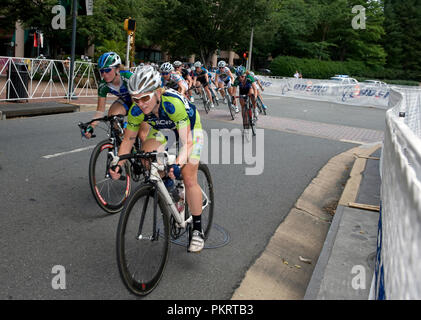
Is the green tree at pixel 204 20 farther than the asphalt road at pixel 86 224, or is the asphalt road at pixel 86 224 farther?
the green tree at pixel 204 20

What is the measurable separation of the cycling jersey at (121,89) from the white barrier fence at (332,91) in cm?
2418

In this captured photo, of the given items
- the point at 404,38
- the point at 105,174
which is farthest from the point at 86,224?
the point at 404,38

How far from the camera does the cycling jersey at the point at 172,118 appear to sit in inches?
141

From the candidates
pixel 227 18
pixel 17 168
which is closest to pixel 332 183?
pixel 17 168

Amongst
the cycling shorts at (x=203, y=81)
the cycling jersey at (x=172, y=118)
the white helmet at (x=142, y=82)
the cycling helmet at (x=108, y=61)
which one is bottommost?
the cycling jersey at (x=172, y=118)

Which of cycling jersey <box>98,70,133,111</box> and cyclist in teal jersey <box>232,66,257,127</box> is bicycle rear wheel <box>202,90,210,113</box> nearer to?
cyclist in teal jersey <box>232,66,257,127</box>

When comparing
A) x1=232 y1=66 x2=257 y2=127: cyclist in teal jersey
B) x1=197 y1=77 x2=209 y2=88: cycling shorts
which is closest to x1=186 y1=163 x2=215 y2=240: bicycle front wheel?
x1=232 y1=66 x2=257 y2=127: cyclist in teal jersey

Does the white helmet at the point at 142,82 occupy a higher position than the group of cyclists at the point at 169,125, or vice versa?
the white helmet at the point at 142,82

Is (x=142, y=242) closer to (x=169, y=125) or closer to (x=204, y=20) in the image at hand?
(x=169, y=125)

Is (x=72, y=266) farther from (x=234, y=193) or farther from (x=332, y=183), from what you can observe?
(x=332, y=183)

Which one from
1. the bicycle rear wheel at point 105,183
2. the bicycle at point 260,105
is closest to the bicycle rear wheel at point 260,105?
the bicycle at point 260,105

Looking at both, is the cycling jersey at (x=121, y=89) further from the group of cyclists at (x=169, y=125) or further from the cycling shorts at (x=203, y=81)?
the cycling shorts at (x=203, y=81)

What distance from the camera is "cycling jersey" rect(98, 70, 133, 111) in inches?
211
